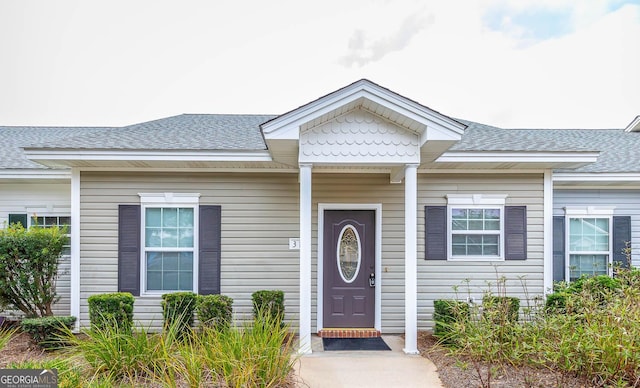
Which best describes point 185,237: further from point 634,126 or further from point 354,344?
point 634,126

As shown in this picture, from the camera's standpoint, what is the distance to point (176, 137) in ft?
22.3

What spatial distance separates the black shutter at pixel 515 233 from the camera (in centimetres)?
668

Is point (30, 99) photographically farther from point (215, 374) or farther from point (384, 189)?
point (215, 374)

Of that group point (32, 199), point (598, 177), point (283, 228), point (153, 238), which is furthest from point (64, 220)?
point (598, 177)

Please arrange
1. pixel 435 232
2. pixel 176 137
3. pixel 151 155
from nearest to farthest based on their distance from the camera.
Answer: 1. pixel 151 155
2. pixel 435 232
3. pixel 176 137

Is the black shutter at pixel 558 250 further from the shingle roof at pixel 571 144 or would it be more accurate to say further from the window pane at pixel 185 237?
the window pane at pixel 185 237

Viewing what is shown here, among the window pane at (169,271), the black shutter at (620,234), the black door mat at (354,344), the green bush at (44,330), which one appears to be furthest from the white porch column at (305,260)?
the black shutter at (620,234)

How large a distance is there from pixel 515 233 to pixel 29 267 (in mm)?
8010

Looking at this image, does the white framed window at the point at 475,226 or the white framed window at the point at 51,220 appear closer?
the white framed window at the point at 475,226

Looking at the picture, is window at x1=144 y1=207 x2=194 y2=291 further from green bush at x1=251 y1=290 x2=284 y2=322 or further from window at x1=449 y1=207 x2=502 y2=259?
window at x1=449 y1=207 x2=502 y2=259

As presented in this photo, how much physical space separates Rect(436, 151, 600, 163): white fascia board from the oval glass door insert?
194 centimetres

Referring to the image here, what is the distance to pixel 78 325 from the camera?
640 centimetres

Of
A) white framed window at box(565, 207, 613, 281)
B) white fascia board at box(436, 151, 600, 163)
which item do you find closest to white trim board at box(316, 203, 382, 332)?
white fascia board at box(436, 151, 600, 163)

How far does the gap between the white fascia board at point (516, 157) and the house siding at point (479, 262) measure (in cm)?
67
